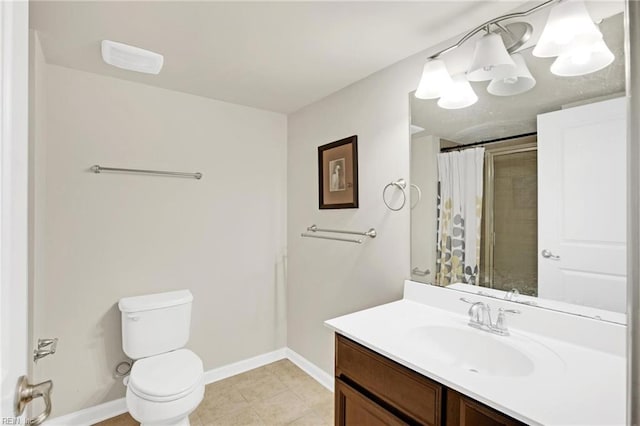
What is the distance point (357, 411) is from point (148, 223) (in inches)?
71.8

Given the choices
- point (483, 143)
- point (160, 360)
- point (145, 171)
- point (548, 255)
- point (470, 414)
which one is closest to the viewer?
point (470, 414)

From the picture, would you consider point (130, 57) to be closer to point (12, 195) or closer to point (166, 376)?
point (12, 195)

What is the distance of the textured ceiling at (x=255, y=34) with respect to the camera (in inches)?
55.3

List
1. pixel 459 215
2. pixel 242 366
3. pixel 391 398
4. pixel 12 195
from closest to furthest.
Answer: pixel 12 195
pixel 391 398
pixel 459 215
pixel 242 366

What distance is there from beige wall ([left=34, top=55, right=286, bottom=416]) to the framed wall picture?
1.88ft

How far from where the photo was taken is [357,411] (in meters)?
1.32

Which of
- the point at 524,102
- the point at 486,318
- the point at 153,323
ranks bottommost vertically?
the point at 153,323

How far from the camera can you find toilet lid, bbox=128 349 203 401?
162cm

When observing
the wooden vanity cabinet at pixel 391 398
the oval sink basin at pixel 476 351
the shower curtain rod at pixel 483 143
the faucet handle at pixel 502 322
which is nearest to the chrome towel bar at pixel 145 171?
the wooden vanity cabinet at pixel 391 398

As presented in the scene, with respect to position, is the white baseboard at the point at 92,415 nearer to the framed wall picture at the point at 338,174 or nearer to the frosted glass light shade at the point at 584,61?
the framed wall picture at the point at 338,174

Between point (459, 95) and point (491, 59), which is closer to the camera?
point (491, 59)

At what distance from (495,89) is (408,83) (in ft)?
1.67


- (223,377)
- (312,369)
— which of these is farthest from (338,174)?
(223,377)

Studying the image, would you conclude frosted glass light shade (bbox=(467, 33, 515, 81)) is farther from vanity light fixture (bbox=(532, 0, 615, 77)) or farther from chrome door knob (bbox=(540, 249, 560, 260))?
chrome door knob (bbox=(540, 249, 560, 260))
